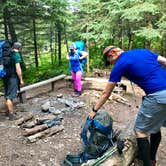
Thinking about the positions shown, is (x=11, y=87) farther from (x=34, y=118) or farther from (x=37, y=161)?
(x=37, y=161)

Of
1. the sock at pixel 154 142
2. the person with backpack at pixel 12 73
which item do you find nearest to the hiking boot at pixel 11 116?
the person with backpack at pixel 12 73

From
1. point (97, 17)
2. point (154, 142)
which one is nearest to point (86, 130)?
point (154, 142)

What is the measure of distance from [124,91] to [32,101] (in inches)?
124

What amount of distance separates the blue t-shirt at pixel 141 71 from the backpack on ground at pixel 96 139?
1.12 meters

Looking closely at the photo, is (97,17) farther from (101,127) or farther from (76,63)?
(101,127)

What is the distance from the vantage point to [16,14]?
44.7 ft

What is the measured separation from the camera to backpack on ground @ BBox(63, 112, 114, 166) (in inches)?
195

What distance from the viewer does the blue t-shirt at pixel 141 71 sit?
3998 mm

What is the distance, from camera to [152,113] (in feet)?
13.2

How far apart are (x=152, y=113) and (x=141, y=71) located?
0.57 m

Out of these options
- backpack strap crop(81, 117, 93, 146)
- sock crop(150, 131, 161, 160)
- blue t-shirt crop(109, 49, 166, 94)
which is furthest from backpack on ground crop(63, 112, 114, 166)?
blue t-shirt crop(109, 49, 166, 94)

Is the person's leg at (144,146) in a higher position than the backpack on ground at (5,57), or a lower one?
lower

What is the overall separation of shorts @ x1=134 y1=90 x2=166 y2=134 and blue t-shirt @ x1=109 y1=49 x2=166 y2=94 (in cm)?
10

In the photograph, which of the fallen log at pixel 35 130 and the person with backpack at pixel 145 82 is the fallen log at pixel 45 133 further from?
the person with backpack at pixel 145 82
